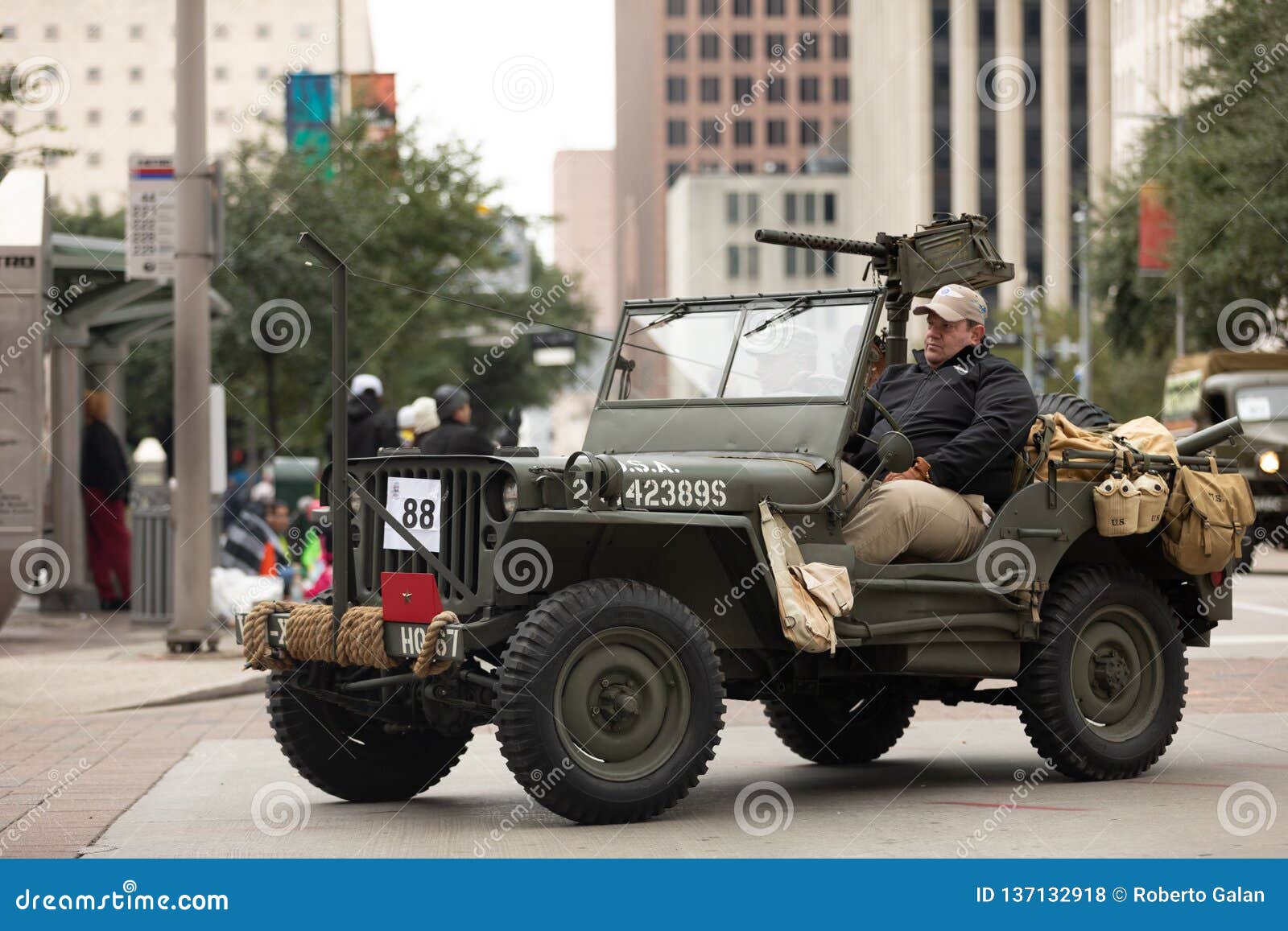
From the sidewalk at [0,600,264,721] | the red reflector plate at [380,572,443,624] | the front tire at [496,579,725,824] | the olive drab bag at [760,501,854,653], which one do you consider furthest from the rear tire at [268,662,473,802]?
the sidewalk at [0,600,264,721]

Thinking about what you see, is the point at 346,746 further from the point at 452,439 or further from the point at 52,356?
the point at 52,356

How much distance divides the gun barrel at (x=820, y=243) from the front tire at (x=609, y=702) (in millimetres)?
1981

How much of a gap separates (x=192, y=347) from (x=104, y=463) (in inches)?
204

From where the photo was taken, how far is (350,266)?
31.1m

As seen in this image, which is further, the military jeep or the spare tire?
the spare tire

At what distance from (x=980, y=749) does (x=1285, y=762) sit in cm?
165

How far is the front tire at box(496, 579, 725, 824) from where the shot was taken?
275 inches

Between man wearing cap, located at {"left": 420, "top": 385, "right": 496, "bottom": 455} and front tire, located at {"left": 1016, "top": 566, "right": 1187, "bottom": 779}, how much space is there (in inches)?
185

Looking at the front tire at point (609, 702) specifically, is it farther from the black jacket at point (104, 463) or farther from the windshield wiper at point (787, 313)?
the black jacket at point (104, 463)

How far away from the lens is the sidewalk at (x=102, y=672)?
12.8 meters

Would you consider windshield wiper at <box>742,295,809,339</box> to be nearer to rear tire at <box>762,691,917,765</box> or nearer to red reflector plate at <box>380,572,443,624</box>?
rear tire at <box>762,691,917,765</box>

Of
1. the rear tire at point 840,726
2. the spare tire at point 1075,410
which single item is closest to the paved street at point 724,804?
the rear tire at point 840,726

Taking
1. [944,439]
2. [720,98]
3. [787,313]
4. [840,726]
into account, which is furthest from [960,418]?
[720,98]

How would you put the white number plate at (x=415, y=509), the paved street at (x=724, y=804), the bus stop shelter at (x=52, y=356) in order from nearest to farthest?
1. the paved street at (x=724, y=804)
2. the white number plate at (x=415, y=509)
3. the bus stop shelter at (x=52, y=356)
